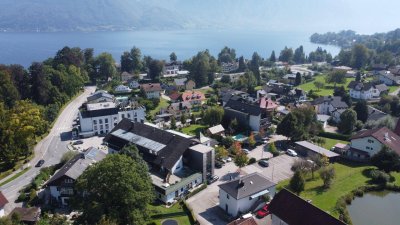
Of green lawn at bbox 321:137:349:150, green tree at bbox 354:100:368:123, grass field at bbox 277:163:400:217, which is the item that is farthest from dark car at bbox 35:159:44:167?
green tree at bbox 354:100:368:123

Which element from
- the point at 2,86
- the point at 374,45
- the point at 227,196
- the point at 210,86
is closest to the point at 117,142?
the point at 227,196

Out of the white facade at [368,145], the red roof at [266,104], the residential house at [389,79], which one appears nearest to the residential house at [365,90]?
the residential house at [389,79]

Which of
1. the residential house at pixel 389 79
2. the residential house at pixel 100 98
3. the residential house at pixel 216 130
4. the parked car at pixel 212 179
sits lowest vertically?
the parked car at pixel 212 179

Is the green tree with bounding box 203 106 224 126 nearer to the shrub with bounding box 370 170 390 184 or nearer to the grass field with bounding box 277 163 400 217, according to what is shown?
the grass field with bounding box 277 163 400 217

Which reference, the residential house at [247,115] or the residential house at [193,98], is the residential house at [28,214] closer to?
the residential house at [247,115]

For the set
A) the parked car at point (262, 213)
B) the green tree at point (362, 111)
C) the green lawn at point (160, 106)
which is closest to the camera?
the parked car at point (262, 213)

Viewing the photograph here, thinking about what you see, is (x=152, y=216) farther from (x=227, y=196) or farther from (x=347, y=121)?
(x=347, y=121)
